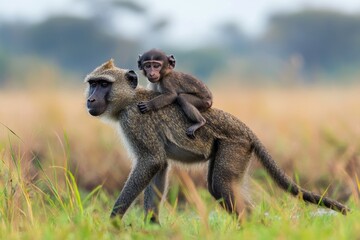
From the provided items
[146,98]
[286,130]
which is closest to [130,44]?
[286,130]

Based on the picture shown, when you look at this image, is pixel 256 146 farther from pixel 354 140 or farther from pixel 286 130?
pixel 286 130

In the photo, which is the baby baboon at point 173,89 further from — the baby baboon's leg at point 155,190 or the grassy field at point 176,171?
the grassy field at point 176,171

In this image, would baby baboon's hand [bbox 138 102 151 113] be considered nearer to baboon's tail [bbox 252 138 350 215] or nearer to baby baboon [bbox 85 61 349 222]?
baby baboon [bbox 85 61 349 222]

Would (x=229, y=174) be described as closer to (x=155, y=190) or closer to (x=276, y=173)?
(x=276, y=173)

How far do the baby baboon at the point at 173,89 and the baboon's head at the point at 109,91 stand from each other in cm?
21

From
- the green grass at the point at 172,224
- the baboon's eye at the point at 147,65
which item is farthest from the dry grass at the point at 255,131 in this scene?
the green grass at the point at 172,224

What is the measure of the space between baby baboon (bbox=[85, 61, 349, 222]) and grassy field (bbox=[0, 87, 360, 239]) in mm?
231

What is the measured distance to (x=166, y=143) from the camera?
7559 millimetres

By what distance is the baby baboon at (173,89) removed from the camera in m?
7.52

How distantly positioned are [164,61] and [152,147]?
2.99 ft

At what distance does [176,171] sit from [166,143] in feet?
11.0

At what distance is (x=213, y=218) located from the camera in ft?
23.8

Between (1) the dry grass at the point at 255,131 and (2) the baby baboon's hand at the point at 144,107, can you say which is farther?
(1) the dry grass at the point at 255,131

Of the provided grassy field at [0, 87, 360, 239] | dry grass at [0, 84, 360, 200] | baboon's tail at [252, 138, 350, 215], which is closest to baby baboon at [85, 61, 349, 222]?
baboon's tail at [252, 138, 350, 215]
